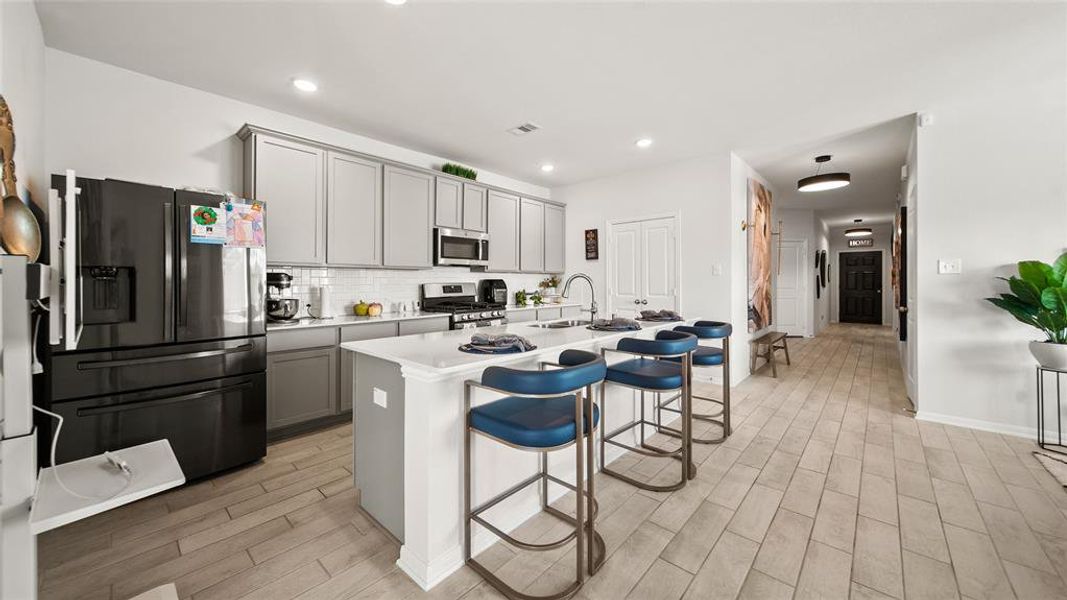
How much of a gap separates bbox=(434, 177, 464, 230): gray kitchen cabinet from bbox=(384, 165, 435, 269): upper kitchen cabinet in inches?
3.6

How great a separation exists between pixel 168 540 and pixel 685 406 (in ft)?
8.99

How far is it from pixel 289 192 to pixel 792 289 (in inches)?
366

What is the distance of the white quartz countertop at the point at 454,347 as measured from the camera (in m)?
1.70

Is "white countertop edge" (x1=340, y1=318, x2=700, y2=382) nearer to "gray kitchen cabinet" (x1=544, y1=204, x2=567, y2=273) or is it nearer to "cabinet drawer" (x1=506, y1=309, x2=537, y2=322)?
"cabinet drawer" (x1=506, y1=309, x2=537, y2=322)

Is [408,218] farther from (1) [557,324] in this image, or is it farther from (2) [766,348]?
(2) [766,348]

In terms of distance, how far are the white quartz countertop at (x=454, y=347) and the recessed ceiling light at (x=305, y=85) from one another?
217 cm

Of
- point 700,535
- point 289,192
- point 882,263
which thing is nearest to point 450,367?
point 700,535

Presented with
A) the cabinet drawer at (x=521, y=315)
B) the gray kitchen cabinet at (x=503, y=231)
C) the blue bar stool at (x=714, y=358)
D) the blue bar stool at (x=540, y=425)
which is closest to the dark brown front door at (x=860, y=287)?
the cabinet drawer at (x=521, y=315)

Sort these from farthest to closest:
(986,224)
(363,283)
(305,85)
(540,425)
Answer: (363,283), (986,224), (305,85), (540,425)

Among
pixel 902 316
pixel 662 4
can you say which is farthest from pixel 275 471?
pixel 902 316

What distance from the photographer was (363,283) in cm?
420

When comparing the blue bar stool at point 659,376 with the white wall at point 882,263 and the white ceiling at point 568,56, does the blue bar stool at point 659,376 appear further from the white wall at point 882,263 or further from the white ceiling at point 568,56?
the white wall at point 882,263

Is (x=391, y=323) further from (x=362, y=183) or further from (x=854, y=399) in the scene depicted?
(x=854, y=399)

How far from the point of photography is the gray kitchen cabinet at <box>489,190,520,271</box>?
5.18 m
